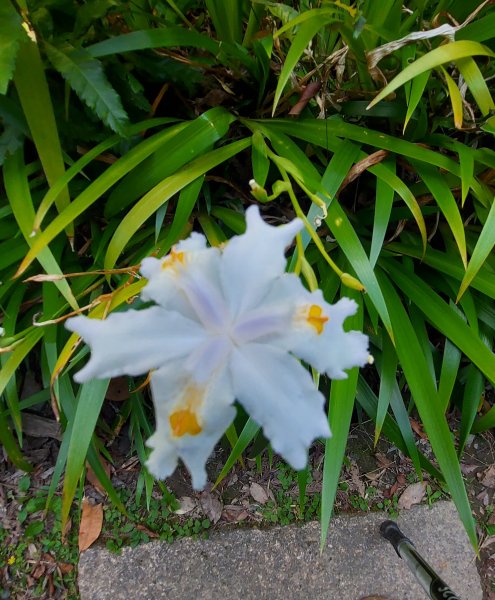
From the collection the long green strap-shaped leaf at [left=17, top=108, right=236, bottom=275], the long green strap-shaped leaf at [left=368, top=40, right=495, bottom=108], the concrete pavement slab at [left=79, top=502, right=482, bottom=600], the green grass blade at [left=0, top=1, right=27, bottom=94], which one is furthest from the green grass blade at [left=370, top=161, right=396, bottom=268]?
the concrete pavement slab at [left=79, top=502, right=482, bottom=600]

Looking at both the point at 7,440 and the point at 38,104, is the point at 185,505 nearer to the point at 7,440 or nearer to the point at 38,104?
the point at 7,440

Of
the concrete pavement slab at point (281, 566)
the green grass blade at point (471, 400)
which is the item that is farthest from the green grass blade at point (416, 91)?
the concrete pavement slab at point (281, 566)

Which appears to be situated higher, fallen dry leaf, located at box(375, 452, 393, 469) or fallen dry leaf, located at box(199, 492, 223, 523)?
fallen dry leaf, located at box(375, 452, 393, 469)

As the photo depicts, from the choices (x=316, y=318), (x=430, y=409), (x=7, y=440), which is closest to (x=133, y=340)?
(x=316, y=318)

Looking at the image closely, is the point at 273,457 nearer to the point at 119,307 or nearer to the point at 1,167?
the point at 119,307

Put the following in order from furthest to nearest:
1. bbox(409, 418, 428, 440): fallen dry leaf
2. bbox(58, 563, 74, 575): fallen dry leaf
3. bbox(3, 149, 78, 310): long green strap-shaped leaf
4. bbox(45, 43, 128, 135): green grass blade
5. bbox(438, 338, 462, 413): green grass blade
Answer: bbox(409, 418, 428, 440): fallen dry leaf, bbox(58, 563, 74, 575): fallen dry leaf, bbox(438, 338, 462, 413): green grass blade, bbox(3, 149, 78, 310): long green strap-shaped leaf, bbox(45, 43, 128, 135): green grass blade

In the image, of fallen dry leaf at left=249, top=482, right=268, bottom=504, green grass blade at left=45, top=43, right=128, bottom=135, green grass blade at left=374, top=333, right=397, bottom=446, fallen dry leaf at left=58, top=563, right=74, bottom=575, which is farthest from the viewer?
fallen dry leaf at left=249, top=482, right=268, bottom=504

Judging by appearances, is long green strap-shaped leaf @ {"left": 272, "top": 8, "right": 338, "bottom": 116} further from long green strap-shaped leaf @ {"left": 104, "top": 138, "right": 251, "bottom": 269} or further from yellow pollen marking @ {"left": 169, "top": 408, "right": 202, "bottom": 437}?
yellow pollen marking @ {"left": 169, "top": 408, "right": 202, "bottom": 437}
